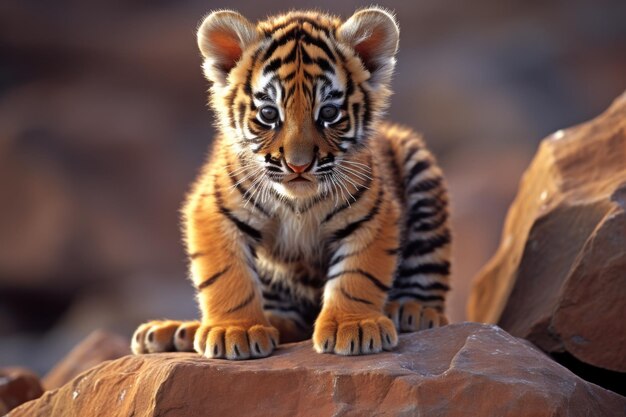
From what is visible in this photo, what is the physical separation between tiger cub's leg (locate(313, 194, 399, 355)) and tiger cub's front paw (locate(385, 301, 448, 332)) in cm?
52

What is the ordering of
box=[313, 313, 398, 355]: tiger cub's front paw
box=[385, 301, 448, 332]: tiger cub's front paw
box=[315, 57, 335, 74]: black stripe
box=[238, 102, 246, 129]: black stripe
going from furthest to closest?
box=[385, 301, 448, 332]: tiger cub's front paw → box=[238, 102, 246, 129]: black stripe → box=[315, 57, 335, 74]: black stripe → box=[313, 313, 398, 355]: tiger cub's front paw

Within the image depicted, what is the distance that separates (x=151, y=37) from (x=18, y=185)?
285 centimetres

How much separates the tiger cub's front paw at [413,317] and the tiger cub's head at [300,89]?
0.88 meters

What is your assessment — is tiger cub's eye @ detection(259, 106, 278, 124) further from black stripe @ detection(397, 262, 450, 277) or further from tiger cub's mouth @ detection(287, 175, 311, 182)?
black stripe @ detection(397, 262, 450, 277)

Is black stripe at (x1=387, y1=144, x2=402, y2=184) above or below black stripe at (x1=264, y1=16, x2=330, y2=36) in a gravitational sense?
below

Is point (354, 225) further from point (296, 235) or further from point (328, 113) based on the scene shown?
point (328, 113)

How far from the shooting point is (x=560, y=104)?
14.2 meters

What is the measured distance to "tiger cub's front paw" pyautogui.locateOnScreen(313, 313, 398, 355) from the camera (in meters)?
4.45

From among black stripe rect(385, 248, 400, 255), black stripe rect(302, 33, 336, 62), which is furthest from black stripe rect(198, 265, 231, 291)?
black stripe rect(302, 33, 336, 62)

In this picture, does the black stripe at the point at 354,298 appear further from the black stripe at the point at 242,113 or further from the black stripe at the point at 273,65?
the black stripe at the point at 273,65

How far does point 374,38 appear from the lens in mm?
5086

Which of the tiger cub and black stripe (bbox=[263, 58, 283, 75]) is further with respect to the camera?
black stripe (bbox=[263, 58, 283, 75])

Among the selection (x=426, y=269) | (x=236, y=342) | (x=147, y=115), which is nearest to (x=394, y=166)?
(x=426, y=269)

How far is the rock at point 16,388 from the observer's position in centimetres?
566
